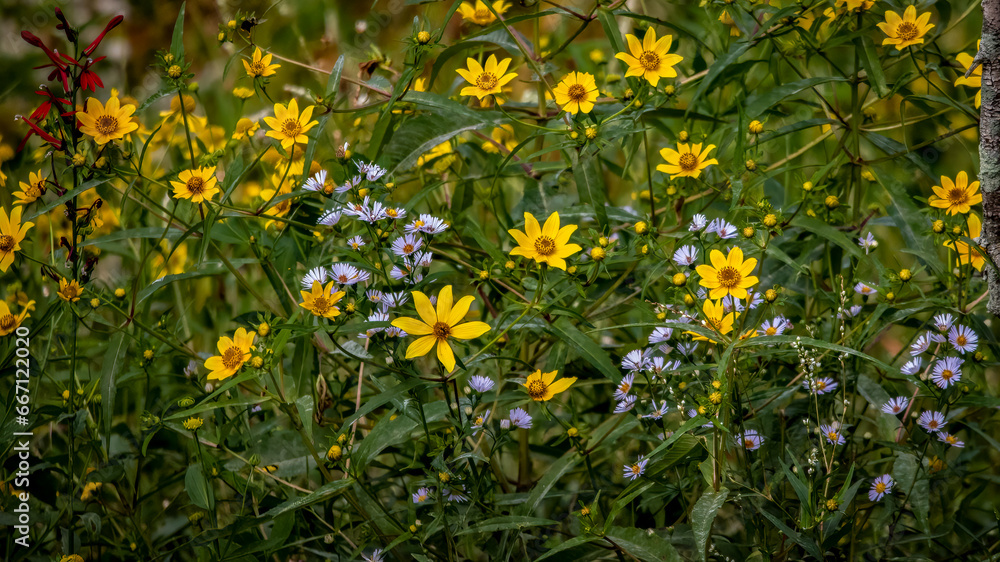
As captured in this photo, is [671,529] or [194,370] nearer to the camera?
[671,529]

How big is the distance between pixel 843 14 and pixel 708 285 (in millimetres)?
442

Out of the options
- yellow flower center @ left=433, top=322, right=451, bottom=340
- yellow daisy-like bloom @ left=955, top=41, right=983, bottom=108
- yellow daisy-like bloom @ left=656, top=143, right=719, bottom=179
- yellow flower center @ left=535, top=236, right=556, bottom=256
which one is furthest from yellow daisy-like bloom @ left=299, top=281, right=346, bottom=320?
yellow daisy-like bloom @ left=955, top=41, right=983, bottom=108

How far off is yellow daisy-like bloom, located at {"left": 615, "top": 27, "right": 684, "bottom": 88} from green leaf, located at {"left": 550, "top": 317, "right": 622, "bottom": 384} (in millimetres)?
309

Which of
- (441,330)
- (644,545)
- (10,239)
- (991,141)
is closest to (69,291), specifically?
(10,239)

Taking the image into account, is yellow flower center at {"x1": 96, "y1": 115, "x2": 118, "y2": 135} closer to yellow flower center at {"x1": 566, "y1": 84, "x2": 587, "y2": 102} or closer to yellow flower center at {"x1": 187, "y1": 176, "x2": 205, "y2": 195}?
yellow flower center at {"x1": 187, "y1": 176, "x2": 205, "y2": 195}

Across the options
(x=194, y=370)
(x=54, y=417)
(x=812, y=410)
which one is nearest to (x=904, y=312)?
(x=812, y=410)

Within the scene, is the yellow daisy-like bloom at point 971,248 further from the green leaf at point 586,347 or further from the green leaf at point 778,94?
the green leaf at point 586,347

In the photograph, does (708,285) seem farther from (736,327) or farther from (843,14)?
(843,14)

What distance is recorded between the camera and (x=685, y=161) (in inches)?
37.1

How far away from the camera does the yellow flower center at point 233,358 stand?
0.80 metres

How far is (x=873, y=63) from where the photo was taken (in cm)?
92

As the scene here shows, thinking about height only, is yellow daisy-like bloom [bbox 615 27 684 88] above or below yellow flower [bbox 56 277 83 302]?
above

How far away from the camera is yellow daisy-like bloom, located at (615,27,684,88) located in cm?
91

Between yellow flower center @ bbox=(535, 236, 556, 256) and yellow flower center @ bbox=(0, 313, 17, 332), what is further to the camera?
yellow flower center @ bbox=(0, 313, 17, 332)
